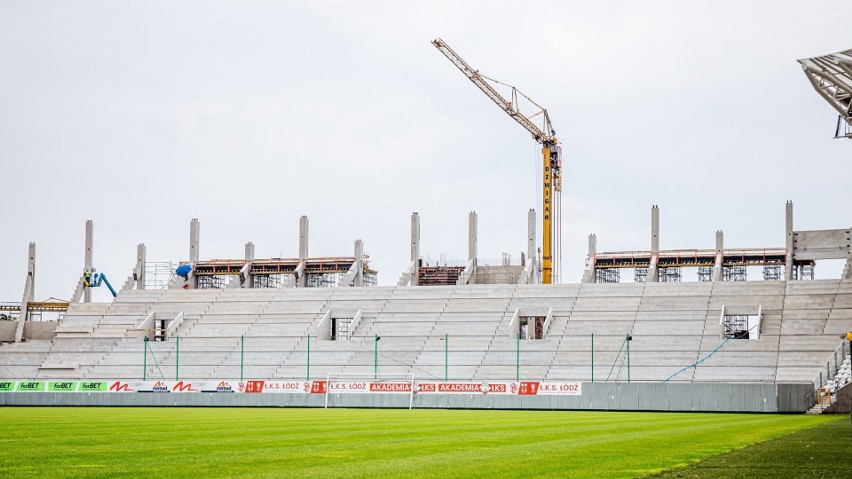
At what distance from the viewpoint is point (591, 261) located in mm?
82562

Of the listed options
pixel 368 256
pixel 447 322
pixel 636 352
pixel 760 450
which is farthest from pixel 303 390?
pixel 760 450

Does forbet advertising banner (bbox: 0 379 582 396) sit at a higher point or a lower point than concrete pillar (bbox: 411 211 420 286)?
lower

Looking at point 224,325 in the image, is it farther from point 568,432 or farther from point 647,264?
point 568,432

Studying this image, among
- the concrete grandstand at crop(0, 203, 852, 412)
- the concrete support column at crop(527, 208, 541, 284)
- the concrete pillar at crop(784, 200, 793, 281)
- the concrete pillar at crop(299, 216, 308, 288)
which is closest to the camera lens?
the concrete grandstand at crop(0, 203, 852, 412)

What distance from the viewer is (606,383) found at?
54.8m

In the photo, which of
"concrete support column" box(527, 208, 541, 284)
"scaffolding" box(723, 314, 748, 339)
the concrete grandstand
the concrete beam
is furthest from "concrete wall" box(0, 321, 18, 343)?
"scaffolding" box(723, 314, 748, 339)

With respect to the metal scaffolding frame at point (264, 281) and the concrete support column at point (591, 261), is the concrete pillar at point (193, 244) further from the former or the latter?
the concrete support column at point (591, 261)

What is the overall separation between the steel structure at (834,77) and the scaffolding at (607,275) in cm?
4047

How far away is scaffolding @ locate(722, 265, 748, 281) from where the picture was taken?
8506cm

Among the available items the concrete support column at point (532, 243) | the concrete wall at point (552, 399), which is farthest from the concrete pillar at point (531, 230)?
the concrete wall at point (552, 399)

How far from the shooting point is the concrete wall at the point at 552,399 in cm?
5253

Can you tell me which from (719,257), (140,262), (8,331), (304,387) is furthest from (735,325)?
(8,331)

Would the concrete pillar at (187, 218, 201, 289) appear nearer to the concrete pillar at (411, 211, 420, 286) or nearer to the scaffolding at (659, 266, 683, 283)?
the concrete pillar at (411, 211, 420, 286)

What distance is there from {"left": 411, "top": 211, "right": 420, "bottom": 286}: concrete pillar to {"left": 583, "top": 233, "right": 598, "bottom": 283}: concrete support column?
13.5m
